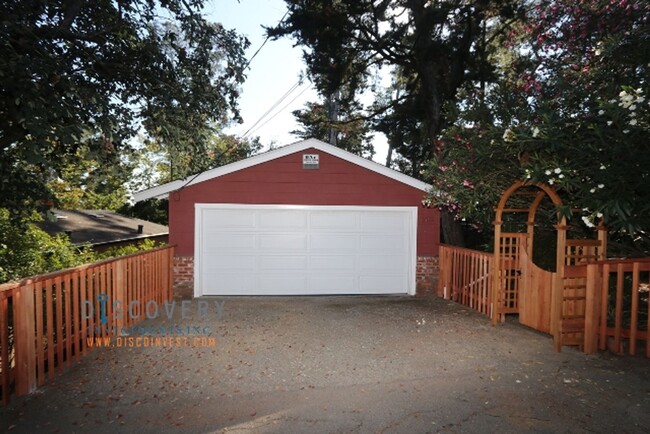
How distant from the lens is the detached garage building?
8.30 m

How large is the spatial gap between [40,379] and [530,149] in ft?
20.2

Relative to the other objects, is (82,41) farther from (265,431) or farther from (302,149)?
(265,431)

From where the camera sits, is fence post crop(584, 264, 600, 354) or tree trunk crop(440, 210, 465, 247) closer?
fence post crop(584, 264, 600, 354)

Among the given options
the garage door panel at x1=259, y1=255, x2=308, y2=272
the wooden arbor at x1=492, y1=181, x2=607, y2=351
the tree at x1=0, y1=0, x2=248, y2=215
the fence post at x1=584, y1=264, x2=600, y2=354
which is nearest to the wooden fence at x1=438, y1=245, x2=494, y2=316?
the wooden arbor at x1=492, y1=181, x2=607, y2=351

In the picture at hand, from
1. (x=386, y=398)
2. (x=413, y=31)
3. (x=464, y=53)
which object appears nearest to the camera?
(x=386, y=398)

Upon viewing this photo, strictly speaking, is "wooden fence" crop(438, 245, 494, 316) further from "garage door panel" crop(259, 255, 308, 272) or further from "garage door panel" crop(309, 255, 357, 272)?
"garage door panel" crop(259, 255, 308, 272)

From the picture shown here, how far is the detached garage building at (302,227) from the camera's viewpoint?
830 centimetres

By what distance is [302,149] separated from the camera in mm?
8508

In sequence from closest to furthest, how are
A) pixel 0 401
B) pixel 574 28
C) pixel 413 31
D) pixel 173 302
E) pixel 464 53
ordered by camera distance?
pixel 0 401 < pixel 574 28 < pixel 173 302 < pixel 464 53 < pixel 413 31

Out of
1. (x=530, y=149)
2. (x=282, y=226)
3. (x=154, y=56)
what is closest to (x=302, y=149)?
(x=282, y=226)

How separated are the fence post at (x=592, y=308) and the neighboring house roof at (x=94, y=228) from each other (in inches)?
520

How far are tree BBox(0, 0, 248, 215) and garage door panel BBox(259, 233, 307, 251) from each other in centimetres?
261

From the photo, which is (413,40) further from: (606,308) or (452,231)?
(606,308)

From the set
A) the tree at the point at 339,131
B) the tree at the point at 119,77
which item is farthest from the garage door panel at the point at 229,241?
the tree at the point at 339,131
